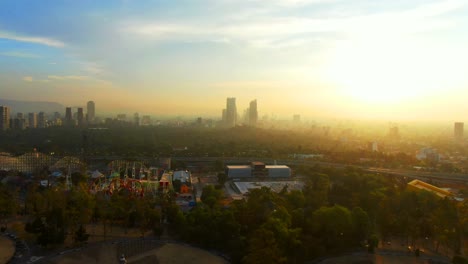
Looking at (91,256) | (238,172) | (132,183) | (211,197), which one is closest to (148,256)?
(91,256)

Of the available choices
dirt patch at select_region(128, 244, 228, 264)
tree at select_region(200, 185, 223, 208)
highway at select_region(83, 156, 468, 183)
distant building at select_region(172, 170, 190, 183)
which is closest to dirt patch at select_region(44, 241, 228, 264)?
dirt patch at select_region(128, 244, 228, 264)

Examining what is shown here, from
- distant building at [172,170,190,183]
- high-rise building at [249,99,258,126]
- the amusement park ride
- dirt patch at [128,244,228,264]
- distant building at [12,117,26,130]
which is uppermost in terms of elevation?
high-rise building at [249,99,258,126]

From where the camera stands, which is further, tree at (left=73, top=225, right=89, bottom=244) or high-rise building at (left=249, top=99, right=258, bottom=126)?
high-rise building at (left=249, top=99, right=258, bottom=126)

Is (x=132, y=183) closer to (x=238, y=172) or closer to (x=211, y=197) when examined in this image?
(x=211, y=197)

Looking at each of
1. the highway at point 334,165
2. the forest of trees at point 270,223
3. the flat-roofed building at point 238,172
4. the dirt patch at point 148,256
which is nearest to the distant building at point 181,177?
the flat-roofed building at point 238,172

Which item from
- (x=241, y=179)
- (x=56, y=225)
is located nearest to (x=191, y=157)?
(x=241, y=179)

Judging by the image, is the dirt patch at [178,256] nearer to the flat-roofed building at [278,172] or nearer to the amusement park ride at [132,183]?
the amusement park ride at [132,183]

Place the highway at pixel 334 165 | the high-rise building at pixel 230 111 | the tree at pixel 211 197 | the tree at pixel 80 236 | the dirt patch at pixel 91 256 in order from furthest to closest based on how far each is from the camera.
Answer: the high-rise building at pixel 230 111
the highway at pixel 334 165
the tree at pixel 211 197
the tree at pixel 80 236
the dirt patch at pixel 91 256

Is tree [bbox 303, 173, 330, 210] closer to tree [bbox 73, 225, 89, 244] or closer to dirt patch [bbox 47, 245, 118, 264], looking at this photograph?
dirt patch [bbox 47, 245, 118, 264]
